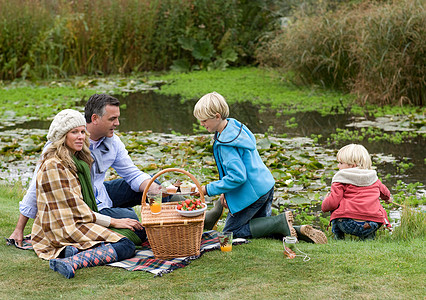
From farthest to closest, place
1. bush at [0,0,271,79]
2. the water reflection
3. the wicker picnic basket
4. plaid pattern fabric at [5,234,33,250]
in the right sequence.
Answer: bush at [0,0,271,79]
the water reflection
plaid pattern fabric at [5,234,33,250]
the wicker picnic basket

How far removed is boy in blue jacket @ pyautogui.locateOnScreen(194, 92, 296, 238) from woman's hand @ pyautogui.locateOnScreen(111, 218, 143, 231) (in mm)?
557

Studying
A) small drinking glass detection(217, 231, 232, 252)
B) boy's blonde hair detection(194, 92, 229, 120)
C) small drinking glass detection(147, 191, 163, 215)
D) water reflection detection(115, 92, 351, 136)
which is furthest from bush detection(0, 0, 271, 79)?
small drinking glass detection(217, 231, 232, 252)

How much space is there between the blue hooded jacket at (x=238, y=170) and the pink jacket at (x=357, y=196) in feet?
1.83

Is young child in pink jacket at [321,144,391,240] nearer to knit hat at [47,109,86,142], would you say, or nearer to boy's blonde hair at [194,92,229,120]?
boy's blonde hair at [194,92,229,120]

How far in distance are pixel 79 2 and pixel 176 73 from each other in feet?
11.5

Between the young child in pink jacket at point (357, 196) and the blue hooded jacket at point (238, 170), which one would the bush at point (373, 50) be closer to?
the young child in pink jacket at point (357, 196)

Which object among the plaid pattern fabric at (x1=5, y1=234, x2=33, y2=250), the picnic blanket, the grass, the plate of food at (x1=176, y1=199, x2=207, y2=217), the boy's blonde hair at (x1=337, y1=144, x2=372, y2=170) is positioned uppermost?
the boy's blonde hair at (x1=337, y1=144, x2=372, y2=170)

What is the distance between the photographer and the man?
447 cm

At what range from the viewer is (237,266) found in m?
3.97

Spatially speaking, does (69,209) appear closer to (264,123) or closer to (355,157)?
(355,157)

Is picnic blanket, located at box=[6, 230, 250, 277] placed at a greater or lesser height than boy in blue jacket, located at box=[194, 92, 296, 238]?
lesser

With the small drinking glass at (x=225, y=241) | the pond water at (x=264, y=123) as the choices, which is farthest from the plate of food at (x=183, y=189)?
the pond water at (x=264, y=123)

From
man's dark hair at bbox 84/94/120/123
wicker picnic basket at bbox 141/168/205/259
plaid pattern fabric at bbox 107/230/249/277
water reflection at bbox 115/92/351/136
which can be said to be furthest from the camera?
water reflection at bbox 115/92/351/136

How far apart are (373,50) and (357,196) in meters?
6.85
